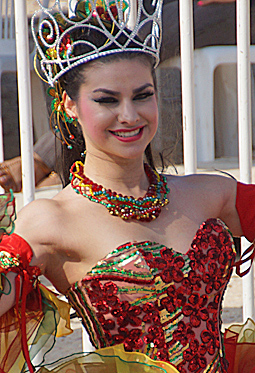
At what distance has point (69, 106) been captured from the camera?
107 cm

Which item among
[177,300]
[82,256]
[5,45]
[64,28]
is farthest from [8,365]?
[5,45]

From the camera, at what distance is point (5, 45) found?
2404 mm

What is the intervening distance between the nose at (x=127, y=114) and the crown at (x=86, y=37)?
0.11 metres

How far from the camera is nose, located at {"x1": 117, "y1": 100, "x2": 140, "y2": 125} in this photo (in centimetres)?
97

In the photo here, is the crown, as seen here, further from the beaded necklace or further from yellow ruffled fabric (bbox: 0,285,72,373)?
yellow ruffled fabric (bbox: 0,285,72,373)

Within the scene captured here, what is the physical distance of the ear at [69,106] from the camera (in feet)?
3.46

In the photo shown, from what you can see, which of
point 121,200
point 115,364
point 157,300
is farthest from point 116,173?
point 115,364

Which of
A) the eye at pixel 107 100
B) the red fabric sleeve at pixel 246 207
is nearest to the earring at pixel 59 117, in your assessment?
the eye at pixel 107 100

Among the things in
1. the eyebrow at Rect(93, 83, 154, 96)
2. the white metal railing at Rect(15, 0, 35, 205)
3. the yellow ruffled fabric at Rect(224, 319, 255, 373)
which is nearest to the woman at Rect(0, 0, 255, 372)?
the eyebrow at Rect(93, 83, 154, 96)

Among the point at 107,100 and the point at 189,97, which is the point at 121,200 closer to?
the point at 107,100

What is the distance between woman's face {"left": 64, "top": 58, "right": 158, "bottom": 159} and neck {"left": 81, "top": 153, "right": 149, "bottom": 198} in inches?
1.5

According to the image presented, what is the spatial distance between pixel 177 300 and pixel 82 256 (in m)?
0.21

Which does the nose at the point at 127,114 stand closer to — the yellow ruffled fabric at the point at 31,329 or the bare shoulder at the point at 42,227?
the bare shoulder at the point at 42,227

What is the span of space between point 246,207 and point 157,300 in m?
0.36
